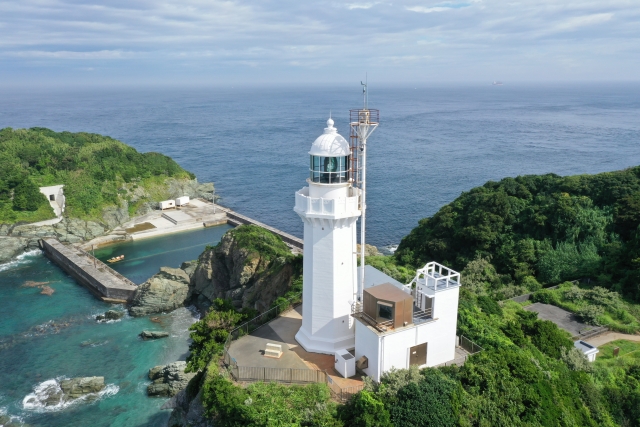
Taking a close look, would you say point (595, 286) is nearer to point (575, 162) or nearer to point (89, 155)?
point (575, 162)

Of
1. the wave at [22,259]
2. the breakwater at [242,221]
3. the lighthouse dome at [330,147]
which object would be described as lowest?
the wave at [22,259]

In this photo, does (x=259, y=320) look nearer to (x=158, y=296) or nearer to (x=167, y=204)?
(x=158, y=296)

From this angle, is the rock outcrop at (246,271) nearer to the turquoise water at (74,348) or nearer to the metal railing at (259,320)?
the turquoise water at (74,348)

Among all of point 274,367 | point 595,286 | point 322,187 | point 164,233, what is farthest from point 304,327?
point 164,233

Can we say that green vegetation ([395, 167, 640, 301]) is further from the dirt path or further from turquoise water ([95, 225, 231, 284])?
turquoise water ([95, 225, 231, 284])

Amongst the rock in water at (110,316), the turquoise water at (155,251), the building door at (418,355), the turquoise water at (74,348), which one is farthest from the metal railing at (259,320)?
the turquoise water at (155,251)

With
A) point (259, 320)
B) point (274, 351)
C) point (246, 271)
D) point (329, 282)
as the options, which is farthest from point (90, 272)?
point (329, 282)

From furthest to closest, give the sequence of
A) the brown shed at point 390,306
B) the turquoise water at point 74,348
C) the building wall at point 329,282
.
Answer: the turquoise water at point 74,348, the building wall at point 329,282, the brown shed at point 390,306
